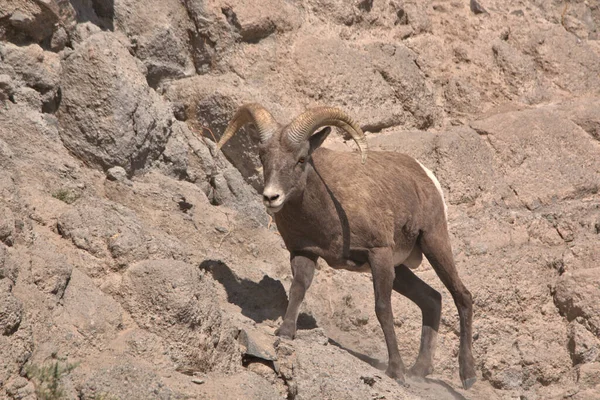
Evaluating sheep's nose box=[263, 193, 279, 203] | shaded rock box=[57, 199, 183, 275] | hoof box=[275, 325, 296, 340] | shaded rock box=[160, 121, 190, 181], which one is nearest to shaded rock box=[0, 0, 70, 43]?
shaded rock box=[160, 121, 190, 181]

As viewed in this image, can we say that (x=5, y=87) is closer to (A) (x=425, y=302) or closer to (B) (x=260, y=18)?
(B) (x=260, y=18)

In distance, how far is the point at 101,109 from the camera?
9.38 metres

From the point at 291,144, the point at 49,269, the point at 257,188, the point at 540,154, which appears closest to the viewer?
the point at 49,269

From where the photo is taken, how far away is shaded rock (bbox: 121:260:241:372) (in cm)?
665

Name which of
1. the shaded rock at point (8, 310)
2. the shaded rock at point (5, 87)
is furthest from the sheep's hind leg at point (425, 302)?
the shaded rock at point (8, 310)

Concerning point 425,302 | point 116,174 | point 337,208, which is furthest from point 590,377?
point 116,174

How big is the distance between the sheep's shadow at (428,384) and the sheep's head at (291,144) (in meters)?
1.80

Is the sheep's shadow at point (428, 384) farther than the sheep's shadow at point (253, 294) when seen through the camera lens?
Yes

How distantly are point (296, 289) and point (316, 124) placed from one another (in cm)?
147

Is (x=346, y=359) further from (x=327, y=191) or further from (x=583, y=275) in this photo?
(x=583, y=275)

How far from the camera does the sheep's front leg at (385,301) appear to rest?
27.3 feet

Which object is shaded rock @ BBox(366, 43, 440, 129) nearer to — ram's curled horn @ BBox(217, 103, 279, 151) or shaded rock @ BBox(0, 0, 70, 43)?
ram's curled horn @ BBox(217, 103, 279, 151)

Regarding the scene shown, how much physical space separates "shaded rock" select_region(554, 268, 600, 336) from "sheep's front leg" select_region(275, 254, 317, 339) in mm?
3500

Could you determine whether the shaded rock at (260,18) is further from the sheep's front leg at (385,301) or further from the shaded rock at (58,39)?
the sheep's front leg at (385,301)
